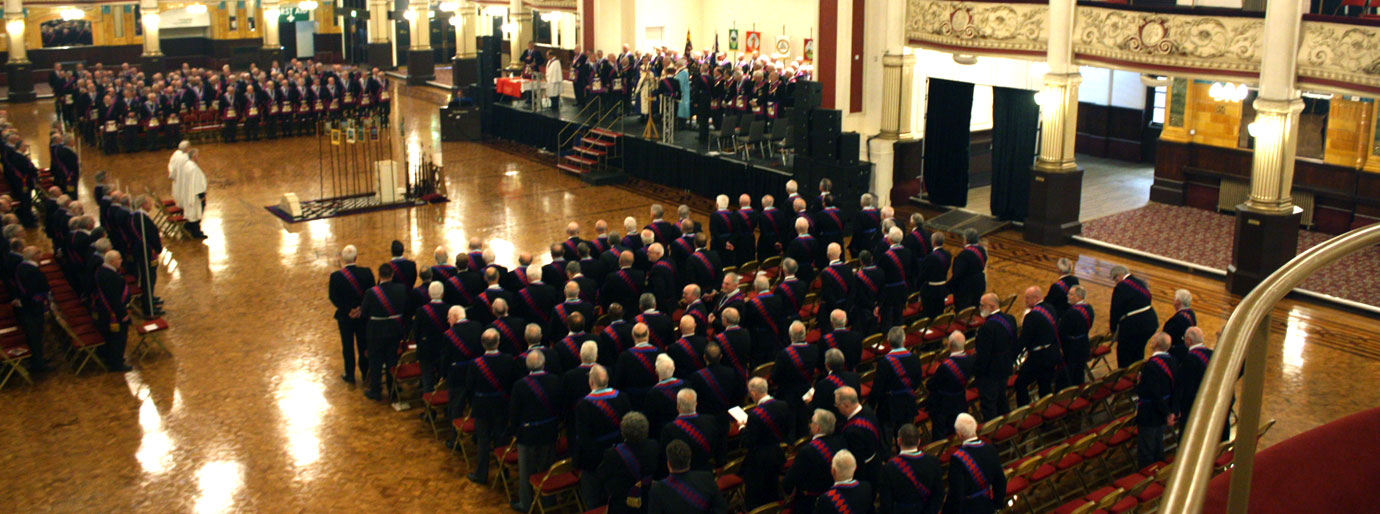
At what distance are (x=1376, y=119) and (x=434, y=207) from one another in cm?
1447

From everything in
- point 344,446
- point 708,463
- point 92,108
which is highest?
point 92,108

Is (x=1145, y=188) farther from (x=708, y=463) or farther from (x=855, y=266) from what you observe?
(x=708, y=463)

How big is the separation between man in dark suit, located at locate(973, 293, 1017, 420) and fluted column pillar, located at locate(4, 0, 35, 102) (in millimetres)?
30662

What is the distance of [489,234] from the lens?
59.3 ft

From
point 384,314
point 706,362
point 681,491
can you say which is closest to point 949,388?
point 706,362

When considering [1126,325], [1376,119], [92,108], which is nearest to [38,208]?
[92,108]

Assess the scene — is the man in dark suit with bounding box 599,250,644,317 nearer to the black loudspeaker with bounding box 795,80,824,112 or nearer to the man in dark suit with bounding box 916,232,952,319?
the man in dark suit with bounding box 916,232,952,319

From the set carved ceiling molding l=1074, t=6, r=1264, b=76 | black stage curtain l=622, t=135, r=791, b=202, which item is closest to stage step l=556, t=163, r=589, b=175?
black stage curtain l=622, t=135, r=791, b=202

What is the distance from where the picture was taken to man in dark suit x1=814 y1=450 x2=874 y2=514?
717 centimetres

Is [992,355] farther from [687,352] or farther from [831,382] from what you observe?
[687,352]

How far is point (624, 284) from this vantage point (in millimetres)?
12094

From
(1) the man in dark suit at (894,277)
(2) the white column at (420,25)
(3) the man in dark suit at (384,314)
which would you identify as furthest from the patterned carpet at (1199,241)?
(2) the white column at (420,25)

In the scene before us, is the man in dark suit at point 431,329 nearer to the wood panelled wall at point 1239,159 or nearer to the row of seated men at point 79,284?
the row of seated men at point 79,284

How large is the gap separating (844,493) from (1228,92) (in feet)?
42.2
